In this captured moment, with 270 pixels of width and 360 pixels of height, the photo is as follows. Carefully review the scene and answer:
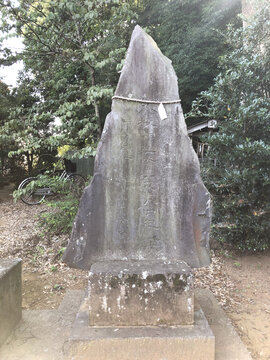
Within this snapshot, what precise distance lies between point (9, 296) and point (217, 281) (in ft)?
10.4

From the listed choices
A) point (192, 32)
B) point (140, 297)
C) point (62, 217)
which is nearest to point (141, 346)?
point (140, 297)

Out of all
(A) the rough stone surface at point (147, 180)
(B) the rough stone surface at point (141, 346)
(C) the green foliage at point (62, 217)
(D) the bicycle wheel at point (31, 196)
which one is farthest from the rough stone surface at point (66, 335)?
(D) the bicycle wheel at point (31, 196)

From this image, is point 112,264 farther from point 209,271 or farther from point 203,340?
point 209,271

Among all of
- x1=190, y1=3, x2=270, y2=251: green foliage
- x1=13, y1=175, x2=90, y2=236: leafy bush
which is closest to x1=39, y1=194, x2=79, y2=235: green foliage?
x1=13, y1=175, x2=90, y2=236: leafy bush

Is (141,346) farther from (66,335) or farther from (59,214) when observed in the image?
(59,214)

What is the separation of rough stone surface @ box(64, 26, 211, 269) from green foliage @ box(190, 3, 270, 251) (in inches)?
92.8

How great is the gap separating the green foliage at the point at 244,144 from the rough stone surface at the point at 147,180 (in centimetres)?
236

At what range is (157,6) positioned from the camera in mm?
10336

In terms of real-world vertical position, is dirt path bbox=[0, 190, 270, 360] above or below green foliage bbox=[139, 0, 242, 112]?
below

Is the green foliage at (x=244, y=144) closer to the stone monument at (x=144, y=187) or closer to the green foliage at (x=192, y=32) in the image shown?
the stone monument at (x=144, y=187)

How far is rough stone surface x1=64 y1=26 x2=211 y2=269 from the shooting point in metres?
2.56

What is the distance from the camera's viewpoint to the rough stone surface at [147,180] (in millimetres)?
2562

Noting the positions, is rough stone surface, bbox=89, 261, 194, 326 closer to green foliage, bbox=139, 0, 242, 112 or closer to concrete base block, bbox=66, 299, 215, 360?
concrete base block, bbox=66, 299, 215, 360

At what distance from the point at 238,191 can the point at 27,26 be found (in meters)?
5.64
